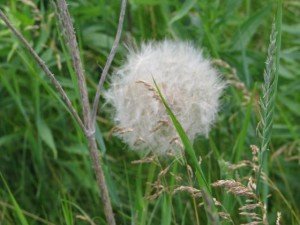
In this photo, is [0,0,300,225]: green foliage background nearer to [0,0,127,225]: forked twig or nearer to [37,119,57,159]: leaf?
[37,119,57,159]: leaf

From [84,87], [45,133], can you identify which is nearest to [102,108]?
[45,133]

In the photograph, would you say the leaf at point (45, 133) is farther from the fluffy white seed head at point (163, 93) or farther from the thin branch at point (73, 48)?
the thin branch at point (73, 48)

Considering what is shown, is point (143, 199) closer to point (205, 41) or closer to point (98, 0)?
point (205, 41)

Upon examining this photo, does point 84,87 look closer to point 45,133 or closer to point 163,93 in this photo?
point 163,93

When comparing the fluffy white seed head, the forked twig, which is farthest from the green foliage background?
the forked twig

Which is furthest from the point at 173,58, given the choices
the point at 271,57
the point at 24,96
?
the point at 24,96

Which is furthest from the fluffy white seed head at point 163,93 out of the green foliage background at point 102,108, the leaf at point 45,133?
the leaf at point 45,133
